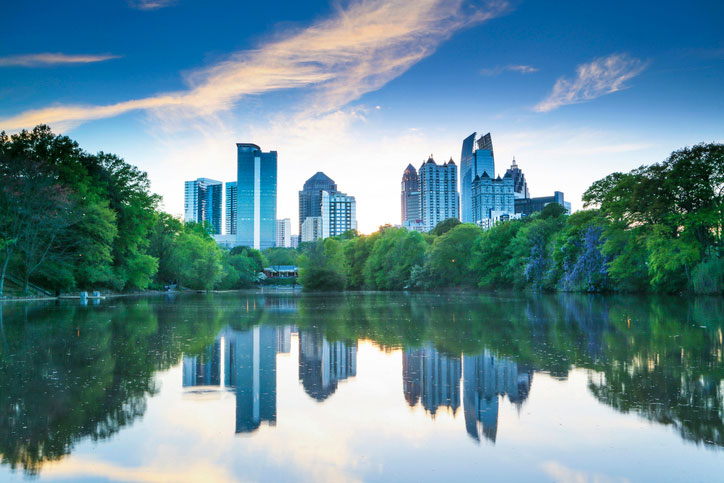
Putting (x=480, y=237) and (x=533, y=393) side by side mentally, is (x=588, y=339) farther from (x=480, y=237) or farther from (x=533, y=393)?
(x=480, y=237)

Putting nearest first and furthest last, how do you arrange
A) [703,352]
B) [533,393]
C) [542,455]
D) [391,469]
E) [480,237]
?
1. [391,469]
2. [542,455]
3. [533,393]
4. [703,352]
5. [480,237]

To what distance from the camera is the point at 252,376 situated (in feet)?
32.5

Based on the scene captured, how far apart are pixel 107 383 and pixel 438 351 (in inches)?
278

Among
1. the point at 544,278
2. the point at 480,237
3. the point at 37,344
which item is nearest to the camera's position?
the point at 37,344

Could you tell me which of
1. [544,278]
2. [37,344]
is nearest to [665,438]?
[37,344]

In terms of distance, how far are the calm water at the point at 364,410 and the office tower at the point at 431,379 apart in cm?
5

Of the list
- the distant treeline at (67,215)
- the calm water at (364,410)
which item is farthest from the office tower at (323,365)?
the distant treeline at (67,215)

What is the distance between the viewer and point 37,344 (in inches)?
547

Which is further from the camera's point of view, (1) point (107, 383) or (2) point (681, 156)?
(2) point (681, 156)

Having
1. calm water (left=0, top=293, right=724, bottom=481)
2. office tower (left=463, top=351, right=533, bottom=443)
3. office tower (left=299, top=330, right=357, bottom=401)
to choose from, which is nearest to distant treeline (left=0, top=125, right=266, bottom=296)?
calm water (left=0, top=293, right=724, bottom=481)

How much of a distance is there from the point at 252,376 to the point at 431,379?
10.8 feet

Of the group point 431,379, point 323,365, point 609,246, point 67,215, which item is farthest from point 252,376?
point 609,246

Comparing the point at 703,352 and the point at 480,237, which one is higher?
the point at 480,237

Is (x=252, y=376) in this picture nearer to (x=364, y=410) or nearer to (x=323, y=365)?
(x=323, y=365)
